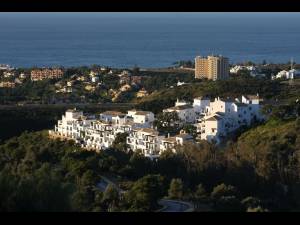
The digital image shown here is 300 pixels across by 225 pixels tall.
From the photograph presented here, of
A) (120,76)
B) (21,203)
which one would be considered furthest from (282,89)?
(21,203)

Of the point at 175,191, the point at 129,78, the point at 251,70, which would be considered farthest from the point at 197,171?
the point at 251,70

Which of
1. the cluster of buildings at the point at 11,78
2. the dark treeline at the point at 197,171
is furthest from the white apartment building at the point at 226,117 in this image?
the cluster of buildings at the point at 11,78

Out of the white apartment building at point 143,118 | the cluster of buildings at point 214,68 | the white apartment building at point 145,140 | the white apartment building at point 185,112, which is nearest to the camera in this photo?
the white apartment building at point 145,140

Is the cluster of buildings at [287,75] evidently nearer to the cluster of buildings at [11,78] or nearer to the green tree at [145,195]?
the cluster of buildings at [11,78]

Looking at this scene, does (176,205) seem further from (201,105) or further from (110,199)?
(201,105)

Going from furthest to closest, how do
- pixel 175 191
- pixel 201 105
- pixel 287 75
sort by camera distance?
pixel 287 75, pixel 201 105, pixel 175 191

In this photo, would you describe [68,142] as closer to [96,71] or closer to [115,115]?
[115,115]
